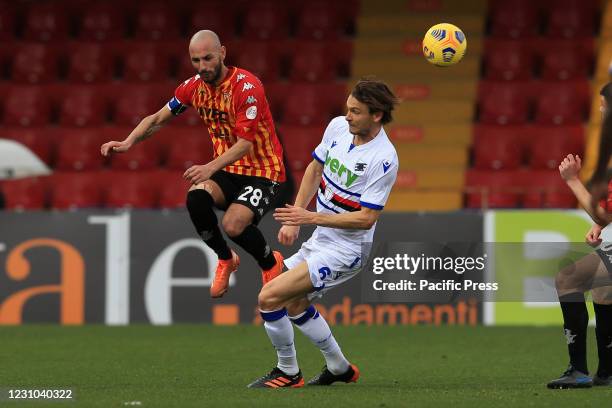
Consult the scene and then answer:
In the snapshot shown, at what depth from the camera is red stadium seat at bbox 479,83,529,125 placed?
17.0 m

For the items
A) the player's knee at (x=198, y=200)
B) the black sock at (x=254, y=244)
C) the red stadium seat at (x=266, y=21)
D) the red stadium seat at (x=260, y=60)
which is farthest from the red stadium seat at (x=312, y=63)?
the player's knee at (x=198, y=200)

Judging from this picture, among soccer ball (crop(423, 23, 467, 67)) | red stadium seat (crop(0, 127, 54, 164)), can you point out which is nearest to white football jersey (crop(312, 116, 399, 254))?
soccer ball (crop(423, 23, 467, 67))

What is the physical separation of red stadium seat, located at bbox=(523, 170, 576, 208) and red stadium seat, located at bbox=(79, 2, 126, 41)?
20.5 ft

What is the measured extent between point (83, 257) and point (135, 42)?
614cm

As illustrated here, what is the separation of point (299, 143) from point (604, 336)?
29.7ft

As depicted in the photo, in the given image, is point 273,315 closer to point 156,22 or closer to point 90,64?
point 90,64

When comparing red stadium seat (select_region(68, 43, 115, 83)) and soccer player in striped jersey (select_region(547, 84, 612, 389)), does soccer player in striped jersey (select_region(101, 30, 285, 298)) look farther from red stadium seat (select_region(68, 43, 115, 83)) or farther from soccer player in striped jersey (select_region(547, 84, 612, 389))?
red stadium seat (select_region(68, 43, 115, 83))

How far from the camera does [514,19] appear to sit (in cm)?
1805

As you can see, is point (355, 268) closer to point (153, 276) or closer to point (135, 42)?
point (153, 276)

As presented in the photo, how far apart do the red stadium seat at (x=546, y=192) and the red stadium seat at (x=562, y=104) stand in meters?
1.05

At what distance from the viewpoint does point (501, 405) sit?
6691mm

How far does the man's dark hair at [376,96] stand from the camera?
7301 millimetres

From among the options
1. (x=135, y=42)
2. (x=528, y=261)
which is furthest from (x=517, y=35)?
(x=528, y=261)

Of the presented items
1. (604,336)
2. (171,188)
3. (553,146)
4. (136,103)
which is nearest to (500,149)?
(553,146)
